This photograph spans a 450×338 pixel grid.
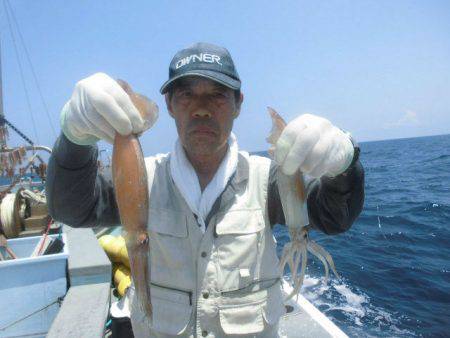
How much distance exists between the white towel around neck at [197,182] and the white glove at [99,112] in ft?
1.98

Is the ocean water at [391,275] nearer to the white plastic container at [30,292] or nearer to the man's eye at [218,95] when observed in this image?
the white plastic container at [30,292]

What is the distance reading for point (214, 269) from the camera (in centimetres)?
259

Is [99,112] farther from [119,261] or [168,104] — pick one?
[119,261]

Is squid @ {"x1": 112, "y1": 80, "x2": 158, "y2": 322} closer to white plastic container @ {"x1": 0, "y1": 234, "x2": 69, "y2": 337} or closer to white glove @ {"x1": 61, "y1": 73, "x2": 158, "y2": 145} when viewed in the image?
white glove @ {"x1": 61, "y1": 73, "x2": 158, "y2": 145}

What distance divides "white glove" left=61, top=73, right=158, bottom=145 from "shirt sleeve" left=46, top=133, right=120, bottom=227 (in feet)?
0.36

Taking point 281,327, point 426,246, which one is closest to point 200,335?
point 281,327

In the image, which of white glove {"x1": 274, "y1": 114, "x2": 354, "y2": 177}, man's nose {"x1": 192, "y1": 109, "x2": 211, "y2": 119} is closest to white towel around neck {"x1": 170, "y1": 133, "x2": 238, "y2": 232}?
man's nose {"x1": 192, "y1": 109, "x2": 211, "y2": 119}

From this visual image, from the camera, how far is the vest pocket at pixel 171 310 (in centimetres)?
257

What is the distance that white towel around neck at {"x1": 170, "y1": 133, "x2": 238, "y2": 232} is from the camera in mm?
2684

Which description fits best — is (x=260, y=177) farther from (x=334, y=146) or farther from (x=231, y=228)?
(x=334, y=146)

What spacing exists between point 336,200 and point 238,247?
2.62 ft

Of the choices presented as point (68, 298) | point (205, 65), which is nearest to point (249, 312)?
point (205, 65)

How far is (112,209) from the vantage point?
8.80 feet

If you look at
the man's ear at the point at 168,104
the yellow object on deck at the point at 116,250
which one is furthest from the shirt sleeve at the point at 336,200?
the yellow object on deck at the point at 116,250
